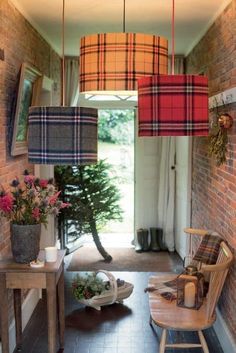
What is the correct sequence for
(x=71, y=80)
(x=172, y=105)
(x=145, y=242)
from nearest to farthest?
(x=172, y=105) → (x=71, y=80) → (x=145, y=242)

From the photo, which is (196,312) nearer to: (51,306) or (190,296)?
(190,296)

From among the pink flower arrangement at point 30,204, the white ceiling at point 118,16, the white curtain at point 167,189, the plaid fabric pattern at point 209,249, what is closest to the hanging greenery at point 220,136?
the plaid fabric pattern at point 209,249

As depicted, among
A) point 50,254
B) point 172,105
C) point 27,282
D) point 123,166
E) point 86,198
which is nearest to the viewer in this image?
point 172,105

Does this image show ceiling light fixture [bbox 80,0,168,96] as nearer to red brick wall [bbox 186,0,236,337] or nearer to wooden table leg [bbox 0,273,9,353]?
red brick wall [bbox 186,0,236,337]

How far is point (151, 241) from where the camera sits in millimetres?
6102

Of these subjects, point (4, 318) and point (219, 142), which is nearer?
point (4, 318)

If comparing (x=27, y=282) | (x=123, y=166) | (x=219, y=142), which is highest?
(x=219, y=142)

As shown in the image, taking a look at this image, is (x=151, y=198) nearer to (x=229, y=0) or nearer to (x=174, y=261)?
(x=174, y=261)

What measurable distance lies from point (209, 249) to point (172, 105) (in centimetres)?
194

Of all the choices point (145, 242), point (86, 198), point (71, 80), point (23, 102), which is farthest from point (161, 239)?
point (23, 102)

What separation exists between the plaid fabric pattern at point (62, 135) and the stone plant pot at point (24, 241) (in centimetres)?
105

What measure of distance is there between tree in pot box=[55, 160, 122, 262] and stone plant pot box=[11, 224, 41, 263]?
99.8 inches

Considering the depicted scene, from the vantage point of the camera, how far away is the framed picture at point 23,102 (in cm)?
332

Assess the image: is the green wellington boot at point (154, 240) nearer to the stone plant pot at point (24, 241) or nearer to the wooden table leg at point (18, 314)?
the wooden table leg at point (18, 314)
